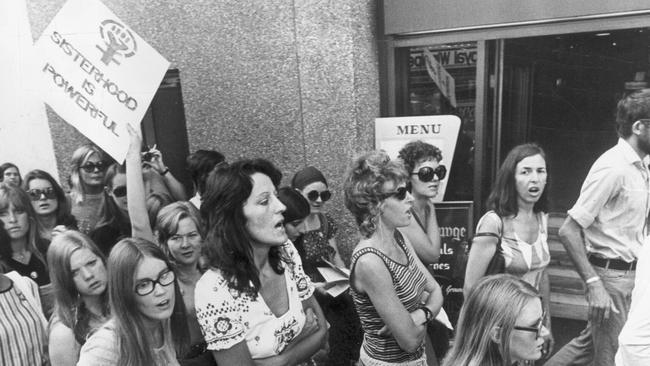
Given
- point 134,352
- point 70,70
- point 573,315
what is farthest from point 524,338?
point 70,70

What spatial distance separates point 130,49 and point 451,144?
2406 millimetres

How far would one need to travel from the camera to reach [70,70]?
3.39 metres

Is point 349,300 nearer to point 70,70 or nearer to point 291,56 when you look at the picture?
point 291,56

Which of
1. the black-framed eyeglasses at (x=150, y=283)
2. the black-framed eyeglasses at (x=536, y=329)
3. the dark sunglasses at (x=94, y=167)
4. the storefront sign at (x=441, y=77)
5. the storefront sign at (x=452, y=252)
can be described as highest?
the storefront sign at (x=441, y=77)

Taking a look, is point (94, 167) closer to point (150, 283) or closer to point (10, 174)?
point (10, 174)

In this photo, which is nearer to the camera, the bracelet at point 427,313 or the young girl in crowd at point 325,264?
the bracelet at point 427,313

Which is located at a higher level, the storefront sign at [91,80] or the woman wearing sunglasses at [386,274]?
the storefront sign at [91,80]

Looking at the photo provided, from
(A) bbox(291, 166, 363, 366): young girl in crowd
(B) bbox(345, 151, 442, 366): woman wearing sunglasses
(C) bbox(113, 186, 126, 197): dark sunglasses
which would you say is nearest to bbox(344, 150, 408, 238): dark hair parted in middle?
(B) bbox(345, 151, 442, 366): woman wearing sunglasses

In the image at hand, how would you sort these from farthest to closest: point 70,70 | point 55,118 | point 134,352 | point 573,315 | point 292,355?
point 55,118
point 573,315
point 70,70
point 292,355
point 134,352

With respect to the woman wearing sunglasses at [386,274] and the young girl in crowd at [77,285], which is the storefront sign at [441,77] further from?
the young girl in crowd at [77,285]

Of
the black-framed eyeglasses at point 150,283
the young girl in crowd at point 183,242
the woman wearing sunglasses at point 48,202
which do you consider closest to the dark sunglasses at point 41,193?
the woman wearing sunglasses at point 48,202

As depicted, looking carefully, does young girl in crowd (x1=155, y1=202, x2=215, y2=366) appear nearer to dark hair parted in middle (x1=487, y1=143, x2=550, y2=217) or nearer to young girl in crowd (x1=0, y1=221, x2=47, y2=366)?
young girl in crowd (x1=0, y1=221, x2=47, y2=366)

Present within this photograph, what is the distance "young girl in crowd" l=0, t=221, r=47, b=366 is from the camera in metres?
2.44

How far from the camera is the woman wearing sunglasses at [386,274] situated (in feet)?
7.74
